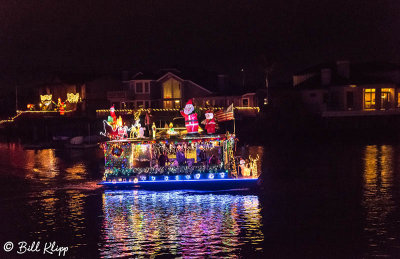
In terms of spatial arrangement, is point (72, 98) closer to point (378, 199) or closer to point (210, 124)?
point (210, 124)

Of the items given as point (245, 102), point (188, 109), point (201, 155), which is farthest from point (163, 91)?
point (188, 109)

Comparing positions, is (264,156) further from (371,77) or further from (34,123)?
(34,123)

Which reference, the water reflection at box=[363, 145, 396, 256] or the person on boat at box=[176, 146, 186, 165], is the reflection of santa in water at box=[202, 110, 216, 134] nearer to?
the person on boat at box=[176, 146, 186, 165]

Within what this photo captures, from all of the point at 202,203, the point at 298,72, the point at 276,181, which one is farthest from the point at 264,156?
the point at 298,72

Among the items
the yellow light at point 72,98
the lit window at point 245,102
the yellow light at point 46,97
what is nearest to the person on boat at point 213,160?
the lit window at point 245,102

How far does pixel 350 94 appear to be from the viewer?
66.1 m

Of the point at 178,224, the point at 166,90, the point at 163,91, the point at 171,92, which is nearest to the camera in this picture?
the point at 178,224

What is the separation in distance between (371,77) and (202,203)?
1826 inches

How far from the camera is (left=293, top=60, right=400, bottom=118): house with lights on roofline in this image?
214 ft

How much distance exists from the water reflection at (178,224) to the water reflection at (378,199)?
14.8 ft

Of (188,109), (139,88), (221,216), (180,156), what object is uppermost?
(139,88)

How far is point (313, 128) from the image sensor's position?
63.2 metres

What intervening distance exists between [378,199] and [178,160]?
10.8 meters

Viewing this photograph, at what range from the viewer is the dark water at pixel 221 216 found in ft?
68.4
